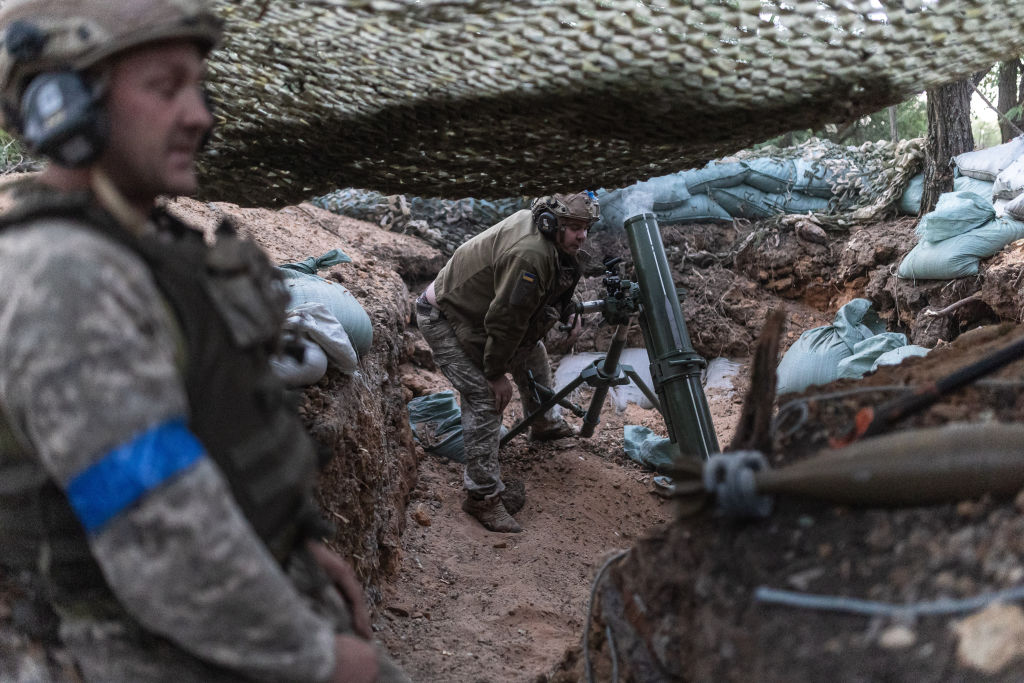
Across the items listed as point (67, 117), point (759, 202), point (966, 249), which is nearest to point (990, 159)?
point (966, 249)

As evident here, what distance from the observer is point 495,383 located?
4543 millimetres

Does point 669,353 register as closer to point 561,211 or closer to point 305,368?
point 561,211

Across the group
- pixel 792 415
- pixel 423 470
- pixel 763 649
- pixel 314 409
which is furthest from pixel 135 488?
pixel 423 470

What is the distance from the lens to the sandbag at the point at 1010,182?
463 cm

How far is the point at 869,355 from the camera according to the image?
12.5ft

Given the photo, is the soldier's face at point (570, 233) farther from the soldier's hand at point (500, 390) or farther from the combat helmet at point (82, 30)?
the combat helmet at point (82, 30)

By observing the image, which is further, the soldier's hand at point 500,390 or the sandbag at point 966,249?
the sandbag at point 966,249

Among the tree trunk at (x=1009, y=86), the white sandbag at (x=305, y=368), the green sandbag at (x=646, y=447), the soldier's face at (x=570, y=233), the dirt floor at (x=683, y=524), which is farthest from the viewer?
the tree trunk at (x=1009, y=86)

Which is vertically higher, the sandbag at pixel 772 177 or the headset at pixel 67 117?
the headset at pixel 67 117

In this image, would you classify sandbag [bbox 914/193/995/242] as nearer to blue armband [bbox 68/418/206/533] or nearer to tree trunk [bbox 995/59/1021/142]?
blue armband [bbox 68/418/206/533]

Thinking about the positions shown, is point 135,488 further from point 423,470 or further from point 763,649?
point 423,470

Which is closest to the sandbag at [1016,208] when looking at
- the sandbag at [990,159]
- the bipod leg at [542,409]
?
the sandbag at [990,159]

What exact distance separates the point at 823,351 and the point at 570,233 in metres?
1.49

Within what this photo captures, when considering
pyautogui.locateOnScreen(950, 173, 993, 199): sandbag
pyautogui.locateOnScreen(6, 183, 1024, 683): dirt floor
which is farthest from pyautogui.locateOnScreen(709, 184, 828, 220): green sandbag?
pyautogui.locateOnScreen(950, 173, 993, 199): sandbag
